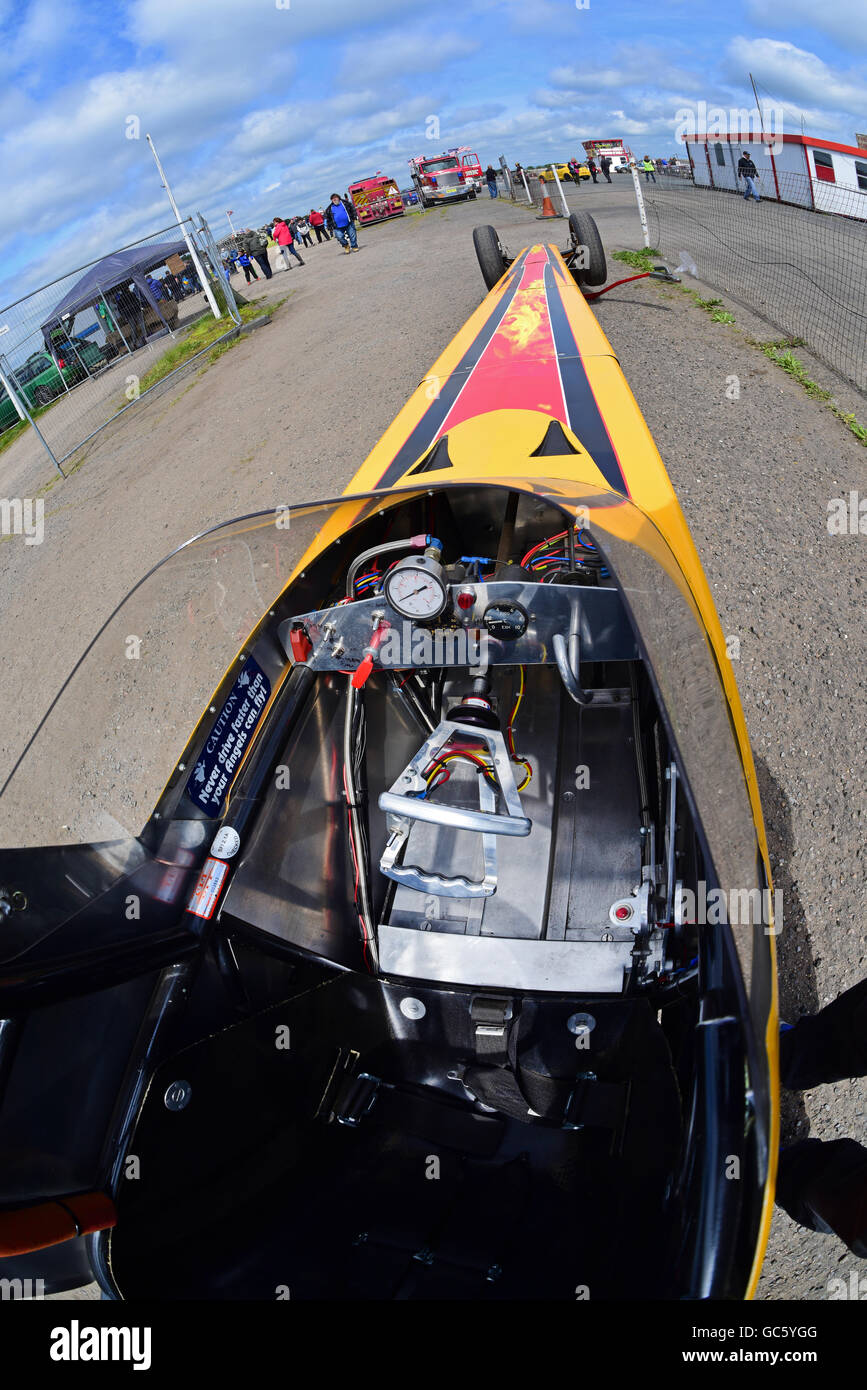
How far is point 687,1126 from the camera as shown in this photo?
1411 millimetres

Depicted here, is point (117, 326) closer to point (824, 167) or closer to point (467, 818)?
point (467, 818)

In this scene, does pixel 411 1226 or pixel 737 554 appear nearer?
pixel 411 1226

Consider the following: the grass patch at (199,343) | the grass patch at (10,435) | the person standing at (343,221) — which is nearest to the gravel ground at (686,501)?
the grass patch at (199,343)

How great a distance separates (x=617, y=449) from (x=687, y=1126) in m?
2.46

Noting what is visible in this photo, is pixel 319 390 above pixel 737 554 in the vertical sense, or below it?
above

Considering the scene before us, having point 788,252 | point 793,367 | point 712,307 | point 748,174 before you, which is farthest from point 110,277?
point 748,174

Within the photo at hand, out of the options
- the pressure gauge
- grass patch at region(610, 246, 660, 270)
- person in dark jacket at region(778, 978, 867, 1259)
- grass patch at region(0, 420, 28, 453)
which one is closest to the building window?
grass patch at region(610, 246, 660, 270)

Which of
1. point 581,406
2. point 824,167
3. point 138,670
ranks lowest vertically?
point 138,670

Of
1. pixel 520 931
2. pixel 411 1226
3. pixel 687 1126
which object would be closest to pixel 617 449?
pixel 520 931

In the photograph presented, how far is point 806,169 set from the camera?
1439cm

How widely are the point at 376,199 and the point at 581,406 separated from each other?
27.2 metres

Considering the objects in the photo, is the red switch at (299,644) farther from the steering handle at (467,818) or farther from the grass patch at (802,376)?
the grass patch at (802,376)

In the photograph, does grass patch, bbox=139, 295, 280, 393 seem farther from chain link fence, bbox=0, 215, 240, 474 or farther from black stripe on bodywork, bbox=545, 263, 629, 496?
black stripe on bodywork, bbox=545, 263, 629, 496
